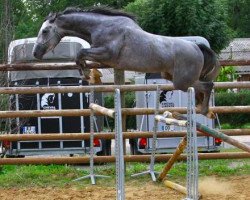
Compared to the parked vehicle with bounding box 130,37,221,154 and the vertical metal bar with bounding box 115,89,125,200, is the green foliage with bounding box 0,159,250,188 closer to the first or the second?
the vertical metal bar with bounding box 115,89,125,200

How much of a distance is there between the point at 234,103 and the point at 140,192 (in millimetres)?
12274

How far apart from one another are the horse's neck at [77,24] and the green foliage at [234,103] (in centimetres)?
1322

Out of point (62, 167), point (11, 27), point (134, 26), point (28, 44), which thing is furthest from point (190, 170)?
point (28, 44)

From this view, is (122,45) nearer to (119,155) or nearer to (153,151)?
(119,155)

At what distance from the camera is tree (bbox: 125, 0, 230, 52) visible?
14.0m

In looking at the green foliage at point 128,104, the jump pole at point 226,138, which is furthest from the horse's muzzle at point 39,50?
the green foliage at point 128,104

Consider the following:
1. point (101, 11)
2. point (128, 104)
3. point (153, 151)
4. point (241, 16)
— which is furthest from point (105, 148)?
point (241, 16)

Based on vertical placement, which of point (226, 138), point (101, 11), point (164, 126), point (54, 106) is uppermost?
point (101, 11)

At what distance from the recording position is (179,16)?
14.3 metres

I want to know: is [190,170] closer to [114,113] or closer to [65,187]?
→ [114,113]

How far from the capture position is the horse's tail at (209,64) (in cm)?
554

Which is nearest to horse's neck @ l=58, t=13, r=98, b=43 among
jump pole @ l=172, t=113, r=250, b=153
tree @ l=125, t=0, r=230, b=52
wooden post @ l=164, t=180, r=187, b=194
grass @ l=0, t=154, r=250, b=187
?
jump pole @ l=172, t=113, r=250, b=153

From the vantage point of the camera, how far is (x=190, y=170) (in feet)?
17.9

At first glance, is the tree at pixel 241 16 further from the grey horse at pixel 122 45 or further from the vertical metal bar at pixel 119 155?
the vertical metal bar at pixel 119 155
